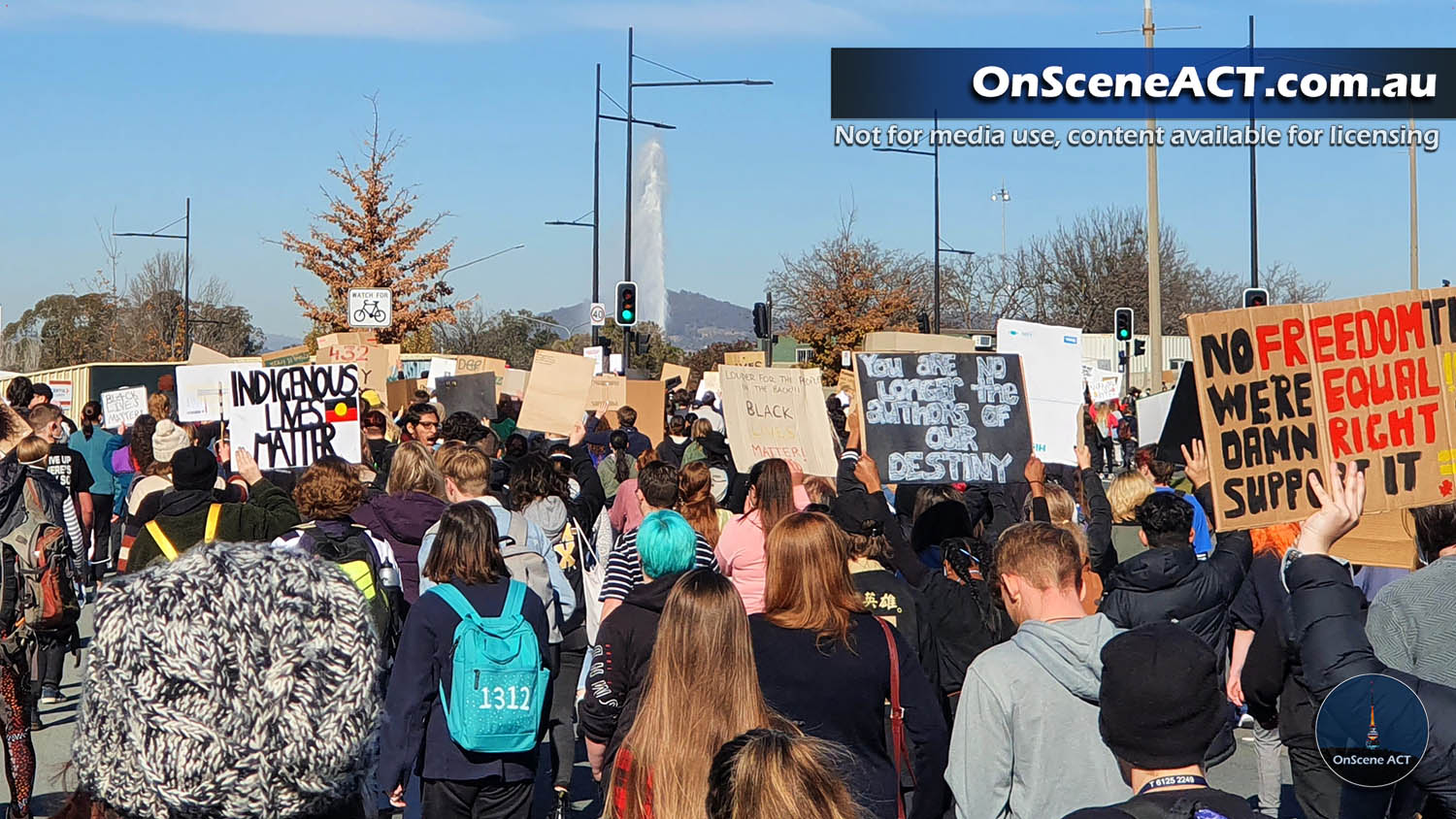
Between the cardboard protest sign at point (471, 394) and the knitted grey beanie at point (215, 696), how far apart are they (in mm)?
14950

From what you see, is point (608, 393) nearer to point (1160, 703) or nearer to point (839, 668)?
point (839, 668)

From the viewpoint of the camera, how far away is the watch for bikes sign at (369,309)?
21859mm

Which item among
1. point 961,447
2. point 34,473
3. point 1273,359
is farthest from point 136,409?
point 1273,359

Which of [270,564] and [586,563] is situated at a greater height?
[270,564]

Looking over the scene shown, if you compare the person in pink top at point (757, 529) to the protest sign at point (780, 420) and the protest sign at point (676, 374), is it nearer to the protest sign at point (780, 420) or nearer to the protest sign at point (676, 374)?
the protest sign at point (780, 420)

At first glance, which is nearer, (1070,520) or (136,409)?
(1070,520)

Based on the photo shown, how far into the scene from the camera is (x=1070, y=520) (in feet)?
28.5

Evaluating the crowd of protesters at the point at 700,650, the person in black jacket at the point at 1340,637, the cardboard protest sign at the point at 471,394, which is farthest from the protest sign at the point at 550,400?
the person in black jacket at the point at 1340,637

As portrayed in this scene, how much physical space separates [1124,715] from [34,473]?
718 centimetres

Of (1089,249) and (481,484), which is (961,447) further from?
(1089,249)

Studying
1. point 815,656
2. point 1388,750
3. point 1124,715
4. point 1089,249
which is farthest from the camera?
point 1089,249

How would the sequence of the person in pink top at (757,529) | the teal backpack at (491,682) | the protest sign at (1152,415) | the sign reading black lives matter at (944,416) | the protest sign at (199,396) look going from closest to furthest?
the teal backpack at (491,682) → the person in pink top at (757,529) → the sign reading black lives matter at (944,416) → the protest sign at (199,396) → the protest sign at (1152,415)

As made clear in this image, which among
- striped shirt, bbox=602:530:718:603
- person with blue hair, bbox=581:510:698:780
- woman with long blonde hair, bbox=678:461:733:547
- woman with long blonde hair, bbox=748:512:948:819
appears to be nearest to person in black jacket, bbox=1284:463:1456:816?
woman with long blonde hair, bbox=748:512:948:819

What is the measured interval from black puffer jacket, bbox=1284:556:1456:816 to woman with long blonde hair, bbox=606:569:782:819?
1.33m
